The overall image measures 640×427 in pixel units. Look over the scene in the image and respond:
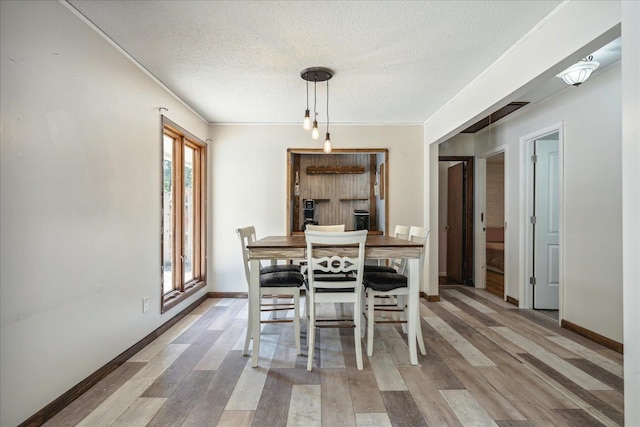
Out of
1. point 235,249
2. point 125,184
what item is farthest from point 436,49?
point 235,249

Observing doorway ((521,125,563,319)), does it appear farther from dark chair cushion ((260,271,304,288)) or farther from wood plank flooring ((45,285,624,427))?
dark chair cushion ((260,271,304,288))

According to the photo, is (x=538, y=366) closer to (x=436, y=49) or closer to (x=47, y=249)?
(x=436, y=49)

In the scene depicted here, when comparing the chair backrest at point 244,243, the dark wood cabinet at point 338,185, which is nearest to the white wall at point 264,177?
the dark wood cabinet at point 338,185

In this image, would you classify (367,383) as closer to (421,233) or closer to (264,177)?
(421,233)

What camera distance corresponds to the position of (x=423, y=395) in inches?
83.7

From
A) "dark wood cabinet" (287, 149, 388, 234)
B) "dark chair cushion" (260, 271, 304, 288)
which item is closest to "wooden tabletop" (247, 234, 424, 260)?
"dark chair cushion" (260, 271, 304, 288)

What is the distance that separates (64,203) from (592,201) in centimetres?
413

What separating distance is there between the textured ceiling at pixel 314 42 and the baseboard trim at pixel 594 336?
2518 millimetres

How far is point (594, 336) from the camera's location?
3049 millimetres

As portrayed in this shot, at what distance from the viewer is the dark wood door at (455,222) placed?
552 cm

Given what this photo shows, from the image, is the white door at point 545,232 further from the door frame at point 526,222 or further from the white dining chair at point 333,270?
the white dining chair at point 333,270

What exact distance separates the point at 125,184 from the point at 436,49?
258 cm

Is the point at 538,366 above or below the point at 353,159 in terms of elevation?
below

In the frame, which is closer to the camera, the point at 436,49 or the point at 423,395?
the point at 423,395
